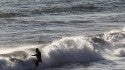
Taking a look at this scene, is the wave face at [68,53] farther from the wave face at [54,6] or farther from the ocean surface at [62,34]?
the wave face at [54,6]

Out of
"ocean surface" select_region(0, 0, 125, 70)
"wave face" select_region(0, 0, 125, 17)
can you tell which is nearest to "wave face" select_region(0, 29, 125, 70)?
"ocean surface" select_region(0, 0, 125, 70)

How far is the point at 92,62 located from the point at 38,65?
353 cm

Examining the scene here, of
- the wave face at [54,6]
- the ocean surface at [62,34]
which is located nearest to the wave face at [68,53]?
the ocean surface at [62,34]

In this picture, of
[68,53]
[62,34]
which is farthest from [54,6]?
[68,53]

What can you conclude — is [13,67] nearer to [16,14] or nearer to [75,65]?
[75,65]

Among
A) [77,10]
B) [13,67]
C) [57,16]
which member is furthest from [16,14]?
[13,67]

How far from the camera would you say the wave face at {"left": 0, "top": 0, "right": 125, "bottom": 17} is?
45.0m

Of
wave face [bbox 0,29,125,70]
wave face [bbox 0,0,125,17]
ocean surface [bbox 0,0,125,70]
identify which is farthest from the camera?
wave face [bbox 0,0,125,17]

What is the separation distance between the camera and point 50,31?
35750 mm

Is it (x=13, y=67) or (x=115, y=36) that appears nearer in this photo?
(x=13, y=67)

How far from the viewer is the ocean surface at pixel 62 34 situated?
90.1ft

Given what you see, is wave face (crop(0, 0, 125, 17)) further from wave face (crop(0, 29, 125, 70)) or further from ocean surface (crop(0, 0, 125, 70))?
wave face (crop(0, 29, 125, 70))

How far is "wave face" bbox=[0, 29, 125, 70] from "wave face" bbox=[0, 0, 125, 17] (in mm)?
13181

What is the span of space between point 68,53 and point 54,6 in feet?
66.3
